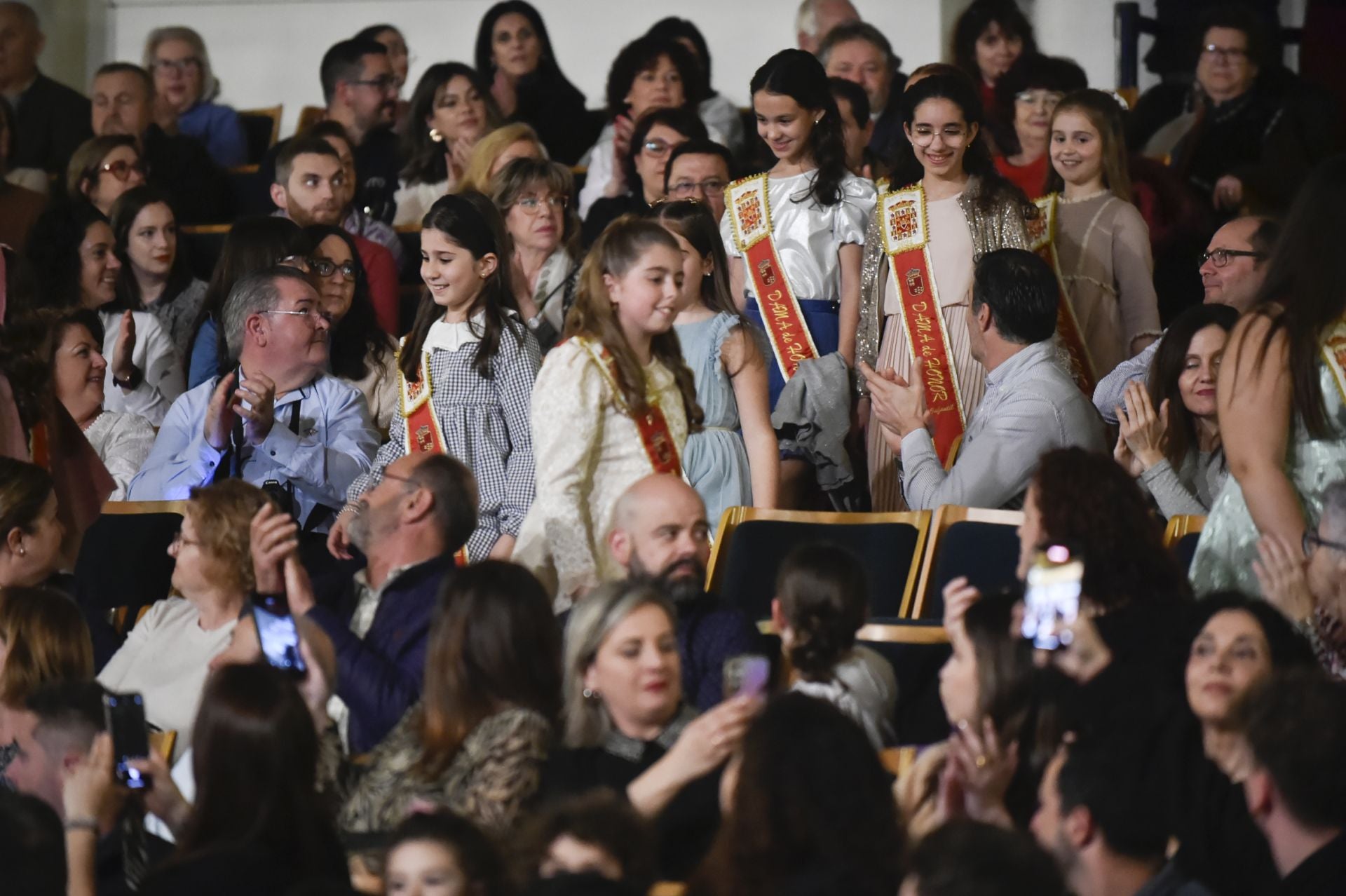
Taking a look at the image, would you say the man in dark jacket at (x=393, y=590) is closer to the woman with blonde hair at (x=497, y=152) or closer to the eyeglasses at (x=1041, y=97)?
the woman with blonde hair at (x=497, y=152)

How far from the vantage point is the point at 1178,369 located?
4664 millimetres

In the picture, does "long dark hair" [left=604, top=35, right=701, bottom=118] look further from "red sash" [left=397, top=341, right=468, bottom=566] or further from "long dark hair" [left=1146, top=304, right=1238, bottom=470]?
"long dark hair" [left=1146, top=304, right=1238, bottom=470]

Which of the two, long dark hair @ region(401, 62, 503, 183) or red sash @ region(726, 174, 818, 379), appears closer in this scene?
red sash @ region(726, 174, 818, 379)

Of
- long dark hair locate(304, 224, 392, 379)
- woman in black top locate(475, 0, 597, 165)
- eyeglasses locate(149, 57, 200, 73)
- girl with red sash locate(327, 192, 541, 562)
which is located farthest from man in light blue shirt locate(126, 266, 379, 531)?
eyeglasses locate(149, 57, 200, 73)

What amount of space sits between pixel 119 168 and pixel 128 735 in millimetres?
4194

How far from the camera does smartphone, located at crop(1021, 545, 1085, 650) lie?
3.08 m

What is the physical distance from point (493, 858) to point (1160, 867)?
88 cm

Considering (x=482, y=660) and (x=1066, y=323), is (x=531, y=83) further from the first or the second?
(x=482, y=660)

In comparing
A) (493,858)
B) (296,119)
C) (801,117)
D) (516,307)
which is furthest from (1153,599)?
(296,119)

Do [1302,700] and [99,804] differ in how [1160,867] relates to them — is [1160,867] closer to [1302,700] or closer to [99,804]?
[1302,700]

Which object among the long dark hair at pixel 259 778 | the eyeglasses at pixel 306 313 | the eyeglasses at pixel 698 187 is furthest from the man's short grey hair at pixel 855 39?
the long dark hair at pixel 259 778

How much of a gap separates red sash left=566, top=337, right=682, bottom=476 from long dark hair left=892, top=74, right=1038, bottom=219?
1468 millimetres

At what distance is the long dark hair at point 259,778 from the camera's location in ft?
9.60

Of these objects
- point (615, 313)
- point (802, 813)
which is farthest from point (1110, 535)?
point (615, 313)
